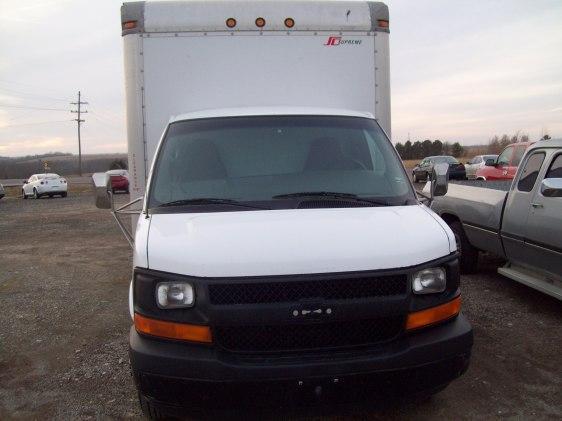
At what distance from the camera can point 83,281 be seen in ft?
26.4

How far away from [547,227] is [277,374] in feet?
12.8


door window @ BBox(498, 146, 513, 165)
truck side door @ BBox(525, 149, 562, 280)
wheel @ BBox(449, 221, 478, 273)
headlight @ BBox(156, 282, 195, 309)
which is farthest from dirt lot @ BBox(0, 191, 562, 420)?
door window @ BBox(498, 146, 513, 165)

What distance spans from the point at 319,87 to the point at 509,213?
9.04ft

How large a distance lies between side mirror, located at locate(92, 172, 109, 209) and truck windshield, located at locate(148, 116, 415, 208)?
559 mm

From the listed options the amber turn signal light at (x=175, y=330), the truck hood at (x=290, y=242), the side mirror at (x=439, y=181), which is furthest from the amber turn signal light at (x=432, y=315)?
the side mirror at (x=439, y=181)

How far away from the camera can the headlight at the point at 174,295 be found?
2916mm

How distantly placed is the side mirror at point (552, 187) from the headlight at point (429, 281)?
235 cm

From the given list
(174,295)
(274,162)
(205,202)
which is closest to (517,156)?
(274,162)

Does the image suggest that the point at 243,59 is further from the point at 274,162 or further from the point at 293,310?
the point at 293,310

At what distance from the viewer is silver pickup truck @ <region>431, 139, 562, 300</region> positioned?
18.1 ft

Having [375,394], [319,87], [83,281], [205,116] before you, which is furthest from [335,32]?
[83,281]

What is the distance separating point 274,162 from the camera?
4.08 metres

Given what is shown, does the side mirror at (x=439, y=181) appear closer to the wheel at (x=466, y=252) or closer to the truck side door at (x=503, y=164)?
the wheel at (x=466, y=252)

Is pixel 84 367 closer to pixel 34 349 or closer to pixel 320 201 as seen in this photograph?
pixel 34 349
